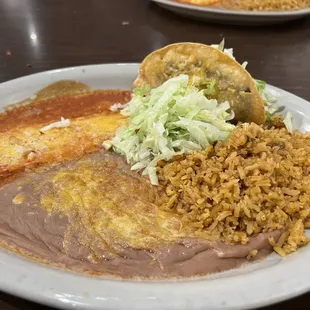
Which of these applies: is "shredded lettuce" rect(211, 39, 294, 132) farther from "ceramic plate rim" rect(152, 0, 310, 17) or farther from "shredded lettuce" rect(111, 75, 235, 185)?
"ceramic plate rim" rect(152, 0, 310, 17)

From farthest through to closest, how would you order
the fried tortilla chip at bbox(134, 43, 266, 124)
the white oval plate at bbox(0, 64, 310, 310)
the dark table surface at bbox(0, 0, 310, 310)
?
the dark table surface at bbox(0, 0, 310, 310), the fried tortilla chip at bbox(134, 43, 266, 124), the white oval plate at bbox(0, 64, 310, 310)

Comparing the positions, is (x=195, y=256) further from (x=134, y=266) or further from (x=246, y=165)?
(x=246, y=165)

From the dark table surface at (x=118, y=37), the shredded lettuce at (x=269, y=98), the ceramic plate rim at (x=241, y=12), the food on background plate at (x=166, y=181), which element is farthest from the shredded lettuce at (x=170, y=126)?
the ceramic plate rim at (x=241, y=12)

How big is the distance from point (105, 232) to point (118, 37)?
242 centimetres

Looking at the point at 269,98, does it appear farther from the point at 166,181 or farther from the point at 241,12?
the point at 241,12

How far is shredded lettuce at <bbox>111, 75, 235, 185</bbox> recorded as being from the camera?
1961mm

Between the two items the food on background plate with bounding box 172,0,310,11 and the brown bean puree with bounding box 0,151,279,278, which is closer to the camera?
the brown bean puree with bounding box 0,151,279,278

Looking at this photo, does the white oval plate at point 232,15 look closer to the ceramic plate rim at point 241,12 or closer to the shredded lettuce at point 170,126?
the ceramic plate rim at point 241,12

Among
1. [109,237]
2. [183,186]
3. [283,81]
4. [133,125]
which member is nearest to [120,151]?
[133,125]

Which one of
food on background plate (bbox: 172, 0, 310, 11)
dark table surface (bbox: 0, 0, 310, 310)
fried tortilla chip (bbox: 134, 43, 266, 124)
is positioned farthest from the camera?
food on background plate (bbox: 172, 0, 310, 11)

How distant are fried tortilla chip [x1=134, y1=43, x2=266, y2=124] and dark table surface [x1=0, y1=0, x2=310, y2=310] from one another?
828 millimetres

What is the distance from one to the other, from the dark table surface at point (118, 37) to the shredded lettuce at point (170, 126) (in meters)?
1.05

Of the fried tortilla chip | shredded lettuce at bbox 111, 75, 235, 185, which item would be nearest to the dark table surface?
the fried tortilla chip

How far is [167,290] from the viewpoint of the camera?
1.33m
